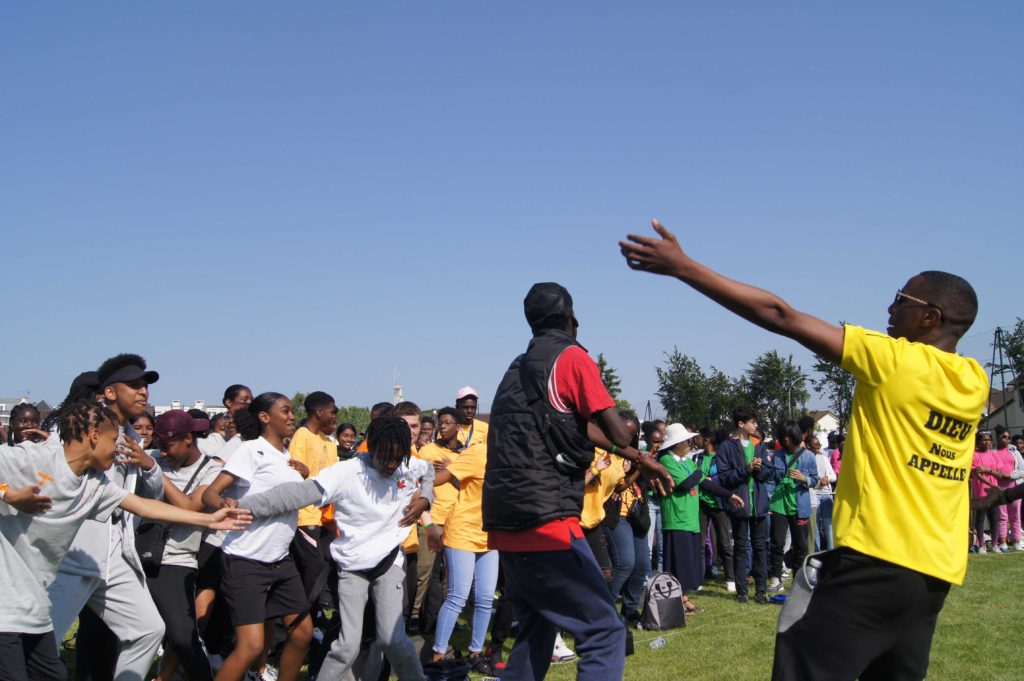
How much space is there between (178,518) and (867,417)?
3626mm

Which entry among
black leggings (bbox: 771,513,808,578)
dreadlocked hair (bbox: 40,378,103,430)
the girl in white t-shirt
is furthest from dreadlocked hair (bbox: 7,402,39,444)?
black leggings (bbox: 771,513,808,578)

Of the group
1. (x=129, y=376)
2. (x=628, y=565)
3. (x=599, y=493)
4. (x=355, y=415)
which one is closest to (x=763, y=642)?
(x=628, y=565)

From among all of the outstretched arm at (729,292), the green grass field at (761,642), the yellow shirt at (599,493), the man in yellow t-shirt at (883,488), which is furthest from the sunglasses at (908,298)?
the yellow shirt at (599,493)

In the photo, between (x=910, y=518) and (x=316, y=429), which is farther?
(x=316, y=429)

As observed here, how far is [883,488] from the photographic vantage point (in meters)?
3.43

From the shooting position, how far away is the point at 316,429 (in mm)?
8211

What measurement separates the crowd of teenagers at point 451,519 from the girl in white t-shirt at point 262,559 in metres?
0.01

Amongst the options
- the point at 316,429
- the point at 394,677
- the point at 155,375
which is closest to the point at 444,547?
the point at 394,677

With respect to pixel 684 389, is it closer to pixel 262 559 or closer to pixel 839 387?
pixel 839 387

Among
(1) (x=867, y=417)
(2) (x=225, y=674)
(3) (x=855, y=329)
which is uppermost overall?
(3) (x=855, y=329)

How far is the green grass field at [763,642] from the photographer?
711 centimetres

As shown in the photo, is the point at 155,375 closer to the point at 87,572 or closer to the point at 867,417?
the point at 87,572

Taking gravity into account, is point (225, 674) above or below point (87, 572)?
below

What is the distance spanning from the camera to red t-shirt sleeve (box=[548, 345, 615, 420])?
4406 millimetres
